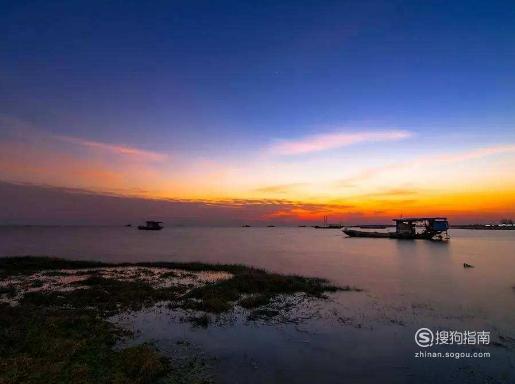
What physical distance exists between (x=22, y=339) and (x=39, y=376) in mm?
3728

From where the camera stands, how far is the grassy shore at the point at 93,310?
30.9ft

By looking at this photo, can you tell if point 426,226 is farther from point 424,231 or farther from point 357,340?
point 357,340

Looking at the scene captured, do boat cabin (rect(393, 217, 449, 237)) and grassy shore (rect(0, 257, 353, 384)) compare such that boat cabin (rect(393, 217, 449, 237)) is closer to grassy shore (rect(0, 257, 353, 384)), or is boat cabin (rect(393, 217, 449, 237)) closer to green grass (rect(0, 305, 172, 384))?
A: grassy shore (rect(0, 257, 353, 384))

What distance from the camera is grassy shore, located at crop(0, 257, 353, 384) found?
9429 millimetres

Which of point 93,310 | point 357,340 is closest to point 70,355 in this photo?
point 93,310

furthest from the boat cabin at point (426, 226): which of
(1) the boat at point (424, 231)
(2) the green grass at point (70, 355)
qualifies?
(2) the green grass at point (70, 355)

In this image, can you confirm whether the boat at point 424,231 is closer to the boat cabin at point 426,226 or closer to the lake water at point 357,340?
the boat cabin at point 426,226

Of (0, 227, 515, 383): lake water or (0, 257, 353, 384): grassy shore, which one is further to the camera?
(0, 227, 515, 383): lake water

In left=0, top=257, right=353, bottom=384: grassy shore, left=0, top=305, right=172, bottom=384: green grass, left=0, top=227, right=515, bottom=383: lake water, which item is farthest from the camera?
left=0, top=227, right=515, bottom=383: lake water

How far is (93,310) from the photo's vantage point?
658 inches

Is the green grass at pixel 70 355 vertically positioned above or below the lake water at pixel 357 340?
above

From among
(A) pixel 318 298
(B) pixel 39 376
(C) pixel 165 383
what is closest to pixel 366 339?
(A) pixel 318 298

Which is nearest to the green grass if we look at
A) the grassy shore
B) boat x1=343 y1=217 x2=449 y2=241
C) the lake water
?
Result: the grassy shore

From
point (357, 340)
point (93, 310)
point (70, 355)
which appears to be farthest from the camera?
point (93, 310)
